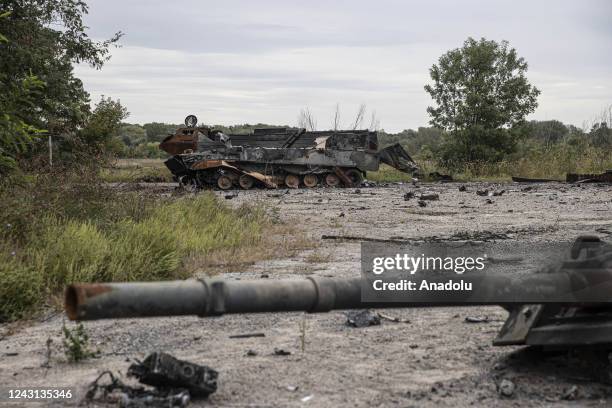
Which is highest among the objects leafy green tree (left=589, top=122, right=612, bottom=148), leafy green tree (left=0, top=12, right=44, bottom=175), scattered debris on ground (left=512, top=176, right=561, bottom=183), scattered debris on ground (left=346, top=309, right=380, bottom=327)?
leafy green tree (left=589, top=122, right=612, bottom=148)

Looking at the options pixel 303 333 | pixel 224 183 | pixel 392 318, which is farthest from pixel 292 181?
pixel 303 333

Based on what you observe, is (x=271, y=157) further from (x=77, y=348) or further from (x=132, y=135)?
(x=132, y=135)

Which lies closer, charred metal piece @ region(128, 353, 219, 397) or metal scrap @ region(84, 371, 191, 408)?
metal scrap @ region(84, 371, 191, 408)

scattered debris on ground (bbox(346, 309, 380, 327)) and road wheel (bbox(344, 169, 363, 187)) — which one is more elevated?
road wheel (bbox(344, 169, 363, 187))

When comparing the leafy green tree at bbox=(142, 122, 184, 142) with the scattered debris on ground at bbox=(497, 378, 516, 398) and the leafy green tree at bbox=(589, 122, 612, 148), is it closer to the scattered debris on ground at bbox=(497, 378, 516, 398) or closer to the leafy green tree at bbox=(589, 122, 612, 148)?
the leafy green tree at bbox=(589, 122, 612, 148)

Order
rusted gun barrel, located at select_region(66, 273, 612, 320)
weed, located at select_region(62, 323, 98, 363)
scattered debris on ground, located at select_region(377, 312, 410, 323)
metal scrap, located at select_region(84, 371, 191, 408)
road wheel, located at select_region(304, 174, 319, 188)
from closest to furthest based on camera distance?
rusted gun barrel, located at select_region(66, 273, 612, 320)
metal scrap, located at select_region(84, 371, 191, 408)
weed, located at select_region(62, 323, 98, 363)
scattered debris on ground, located at select_region(377, 312, 410, 323)
road wheel, located at select_region(304, 174, 319, 188)

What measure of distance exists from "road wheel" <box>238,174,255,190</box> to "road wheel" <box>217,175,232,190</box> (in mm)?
329

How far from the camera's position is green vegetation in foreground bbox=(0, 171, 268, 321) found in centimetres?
681

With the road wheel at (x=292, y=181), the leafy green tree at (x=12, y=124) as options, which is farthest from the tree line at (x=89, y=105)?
A: the road wheel at (x=292, y=181)

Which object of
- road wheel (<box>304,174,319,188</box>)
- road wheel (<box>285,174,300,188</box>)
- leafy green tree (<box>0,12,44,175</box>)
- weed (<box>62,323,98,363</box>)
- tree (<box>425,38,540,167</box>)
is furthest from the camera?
tree (<box>425,38,540,167</box>)

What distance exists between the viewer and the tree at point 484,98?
32.1 metres

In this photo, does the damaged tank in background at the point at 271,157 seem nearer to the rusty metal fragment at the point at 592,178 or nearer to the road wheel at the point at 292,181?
the road wheel at the point at 292,181

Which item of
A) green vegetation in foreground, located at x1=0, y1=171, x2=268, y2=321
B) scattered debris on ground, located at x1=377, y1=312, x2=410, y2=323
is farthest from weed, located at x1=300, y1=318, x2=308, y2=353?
green vegetation in foreground, located at x1=0, y1=171, x2=268, y2=321

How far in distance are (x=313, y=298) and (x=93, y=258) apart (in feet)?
14.9
